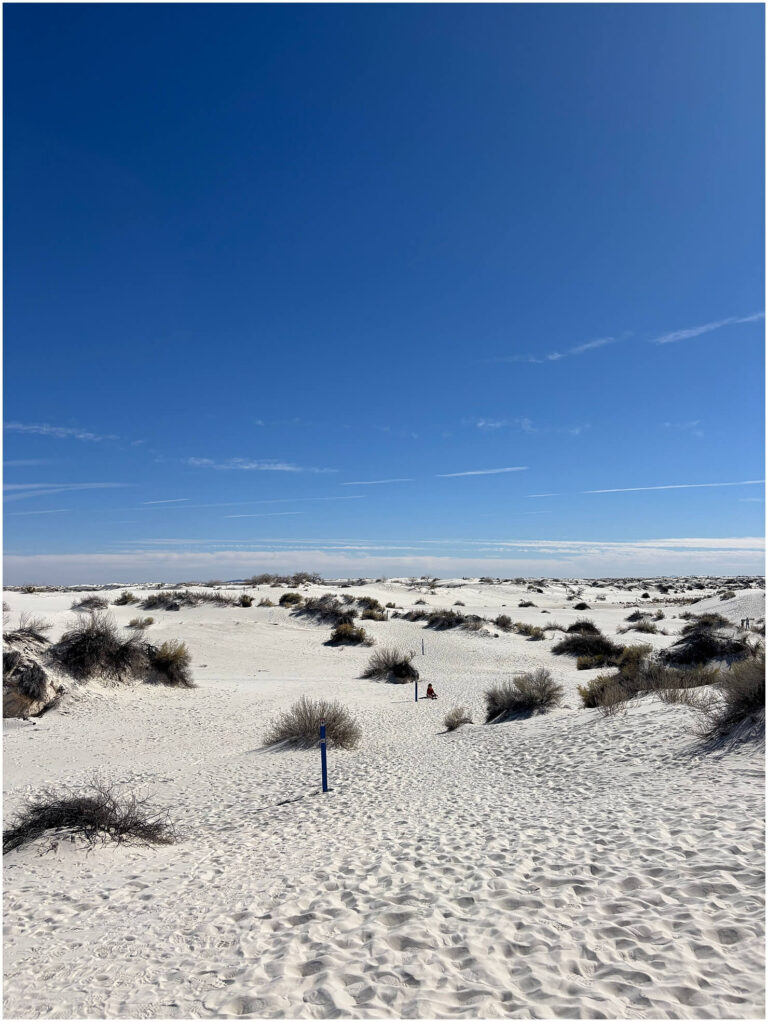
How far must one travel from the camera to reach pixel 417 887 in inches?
244

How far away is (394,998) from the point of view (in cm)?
430

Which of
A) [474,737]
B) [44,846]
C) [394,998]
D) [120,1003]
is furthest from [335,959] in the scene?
[474,737]

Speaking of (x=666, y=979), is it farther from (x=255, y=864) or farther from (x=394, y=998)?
(x=255, y=864)

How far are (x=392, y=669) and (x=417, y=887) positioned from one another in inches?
851

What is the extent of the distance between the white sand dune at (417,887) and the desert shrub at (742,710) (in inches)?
19.5

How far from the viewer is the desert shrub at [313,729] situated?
49.2 ft

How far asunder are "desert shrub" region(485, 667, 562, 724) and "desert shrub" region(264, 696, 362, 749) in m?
4.80

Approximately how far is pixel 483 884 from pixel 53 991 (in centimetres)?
398

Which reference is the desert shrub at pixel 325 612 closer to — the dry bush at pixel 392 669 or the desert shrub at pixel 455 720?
the dry bush at pixel 392 669

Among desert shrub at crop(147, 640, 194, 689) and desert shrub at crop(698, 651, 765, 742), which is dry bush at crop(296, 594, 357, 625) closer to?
desert shrub at crop(147, 640, 194, 689)

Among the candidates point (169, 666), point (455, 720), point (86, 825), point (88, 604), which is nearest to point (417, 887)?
point (86, 825)

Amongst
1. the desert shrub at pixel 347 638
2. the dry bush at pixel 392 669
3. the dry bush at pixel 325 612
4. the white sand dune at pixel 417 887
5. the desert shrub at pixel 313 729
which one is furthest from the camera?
the dry bush at pixel 325 612

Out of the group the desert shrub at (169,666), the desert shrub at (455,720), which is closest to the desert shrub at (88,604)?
the desert shrub at (169,666)

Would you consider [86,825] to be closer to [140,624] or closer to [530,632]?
[140,624]
